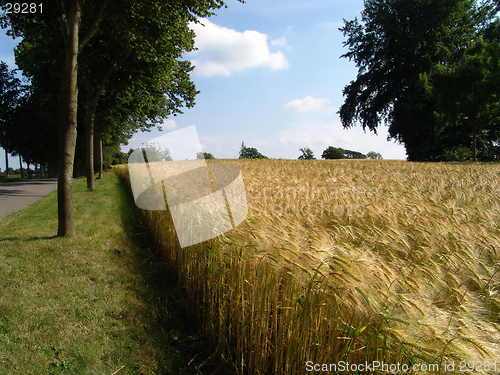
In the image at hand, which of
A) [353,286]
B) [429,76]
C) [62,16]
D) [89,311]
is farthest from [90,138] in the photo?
[429,76]

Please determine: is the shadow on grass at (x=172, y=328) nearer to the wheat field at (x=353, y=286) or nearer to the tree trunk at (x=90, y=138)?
the wheat field at (x=353, y=286)

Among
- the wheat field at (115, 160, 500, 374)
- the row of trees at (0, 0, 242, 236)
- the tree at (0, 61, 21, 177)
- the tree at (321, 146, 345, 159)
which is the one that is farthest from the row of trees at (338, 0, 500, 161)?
the tree at (0, 61, 21, 177)

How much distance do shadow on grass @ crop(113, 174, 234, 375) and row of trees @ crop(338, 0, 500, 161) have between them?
3024 cm

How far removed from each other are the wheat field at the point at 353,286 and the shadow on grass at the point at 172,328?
19 centimetres

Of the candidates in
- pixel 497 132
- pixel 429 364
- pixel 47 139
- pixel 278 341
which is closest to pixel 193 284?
pixel 278 341

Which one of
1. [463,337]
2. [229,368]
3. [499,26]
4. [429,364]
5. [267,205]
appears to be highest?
[499,26]

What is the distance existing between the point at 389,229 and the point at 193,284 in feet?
8.26

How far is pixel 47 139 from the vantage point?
32.0m

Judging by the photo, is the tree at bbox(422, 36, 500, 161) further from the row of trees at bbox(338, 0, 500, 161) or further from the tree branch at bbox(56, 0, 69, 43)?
the tree branch at bbox(56, 0, 69, 43)

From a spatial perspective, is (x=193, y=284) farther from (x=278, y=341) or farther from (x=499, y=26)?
(x=499, y=26)

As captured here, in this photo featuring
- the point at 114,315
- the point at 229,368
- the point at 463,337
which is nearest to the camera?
the point at 463,337

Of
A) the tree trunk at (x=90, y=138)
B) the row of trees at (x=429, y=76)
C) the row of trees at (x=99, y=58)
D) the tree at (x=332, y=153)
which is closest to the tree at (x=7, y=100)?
the row of trees at (x=99, y=58)

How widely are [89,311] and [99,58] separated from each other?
11953mm

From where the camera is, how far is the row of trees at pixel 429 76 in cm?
2612
